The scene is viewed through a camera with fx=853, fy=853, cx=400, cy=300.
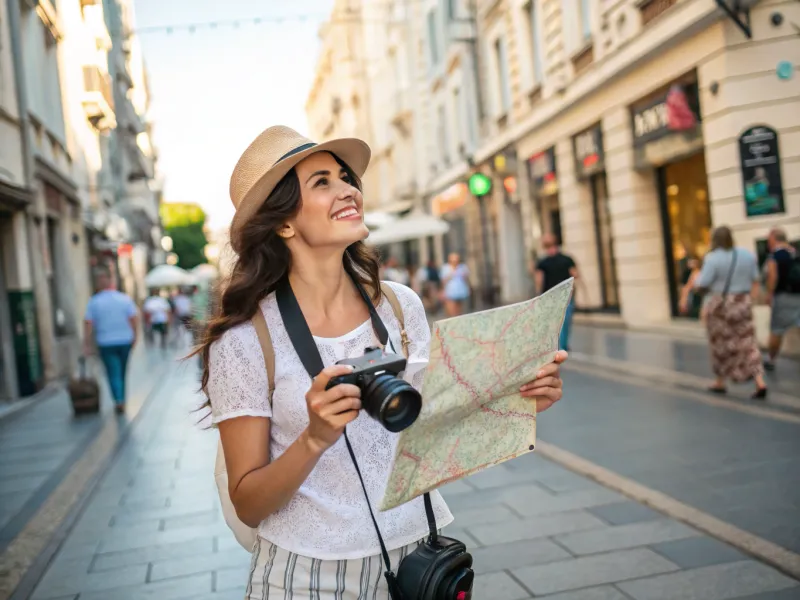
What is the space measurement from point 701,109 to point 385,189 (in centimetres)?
3238

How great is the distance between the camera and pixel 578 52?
17109 mm

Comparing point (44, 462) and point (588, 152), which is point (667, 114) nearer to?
point (588, 152)

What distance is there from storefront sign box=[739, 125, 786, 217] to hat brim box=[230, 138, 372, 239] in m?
10.5

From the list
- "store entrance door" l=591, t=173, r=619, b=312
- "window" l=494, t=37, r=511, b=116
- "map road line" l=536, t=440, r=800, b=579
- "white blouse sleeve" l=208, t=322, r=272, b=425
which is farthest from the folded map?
"window" l=494, t=37, r=511, b=116

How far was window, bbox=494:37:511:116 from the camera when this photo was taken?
2295 cm

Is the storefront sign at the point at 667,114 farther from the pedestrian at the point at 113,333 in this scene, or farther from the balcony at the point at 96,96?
the balcony at the point at 96,96

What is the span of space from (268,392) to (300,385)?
0.07m

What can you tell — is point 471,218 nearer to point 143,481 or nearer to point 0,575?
point 143,481

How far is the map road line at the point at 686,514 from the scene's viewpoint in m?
4.03

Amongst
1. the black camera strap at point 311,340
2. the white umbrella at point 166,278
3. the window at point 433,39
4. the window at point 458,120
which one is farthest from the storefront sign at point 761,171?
the white umbrella at point 166,278

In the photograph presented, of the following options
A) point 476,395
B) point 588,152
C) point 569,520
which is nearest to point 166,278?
point 588,152

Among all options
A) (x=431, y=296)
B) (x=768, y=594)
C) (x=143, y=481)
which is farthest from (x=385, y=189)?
(x=768, y=594)

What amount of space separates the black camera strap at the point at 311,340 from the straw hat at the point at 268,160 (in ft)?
0.71

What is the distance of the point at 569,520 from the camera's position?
16.1 ft
